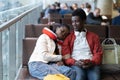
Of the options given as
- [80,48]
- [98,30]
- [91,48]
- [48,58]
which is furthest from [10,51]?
[98,30]

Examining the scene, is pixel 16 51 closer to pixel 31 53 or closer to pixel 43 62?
pixel 31 53

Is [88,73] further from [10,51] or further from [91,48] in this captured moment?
[10,51]

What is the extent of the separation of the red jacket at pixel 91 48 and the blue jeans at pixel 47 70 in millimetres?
209

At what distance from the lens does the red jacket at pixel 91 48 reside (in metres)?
3.47

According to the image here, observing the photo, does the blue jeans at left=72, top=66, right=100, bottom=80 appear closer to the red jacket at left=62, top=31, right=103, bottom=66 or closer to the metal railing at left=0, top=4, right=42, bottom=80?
the red jacket at left=62, top=31, right=103, bottom=66

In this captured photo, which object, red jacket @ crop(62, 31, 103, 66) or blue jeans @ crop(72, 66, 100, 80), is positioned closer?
blue jeans @ crop(72, 66, 100, 80)

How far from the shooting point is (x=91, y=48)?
A: 141 inches

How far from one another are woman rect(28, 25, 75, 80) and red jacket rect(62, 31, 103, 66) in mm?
84

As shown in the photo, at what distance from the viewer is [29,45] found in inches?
145

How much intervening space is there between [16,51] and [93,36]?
1295mm

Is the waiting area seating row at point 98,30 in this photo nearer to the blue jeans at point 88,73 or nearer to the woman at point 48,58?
the woman at point 48,58

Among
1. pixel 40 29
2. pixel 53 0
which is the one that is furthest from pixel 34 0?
pixel 40 29

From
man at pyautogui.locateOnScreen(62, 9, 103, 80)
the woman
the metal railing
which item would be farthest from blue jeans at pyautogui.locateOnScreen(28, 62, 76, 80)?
the metal railing

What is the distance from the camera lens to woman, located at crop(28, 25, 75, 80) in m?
3.28
